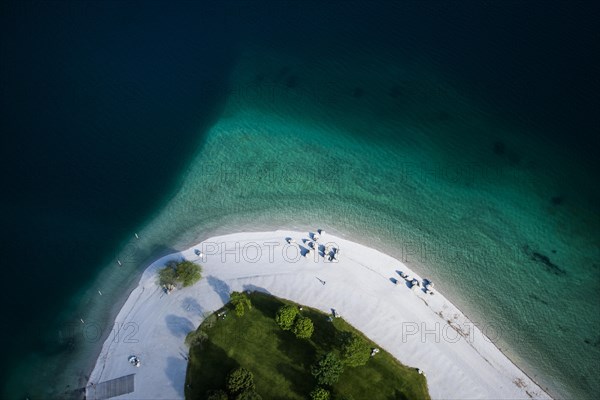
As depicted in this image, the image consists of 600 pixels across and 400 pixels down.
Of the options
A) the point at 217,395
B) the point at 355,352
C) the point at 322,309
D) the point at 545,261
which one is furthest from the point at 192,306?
Result: the point at 545,261

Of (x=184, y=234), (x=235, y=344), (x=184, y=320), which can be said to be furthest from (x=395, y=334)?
(x=184, y=234)

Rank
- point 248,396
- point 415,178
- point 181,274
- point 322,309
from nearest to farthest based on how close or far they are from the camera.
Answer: point 248,396 < point 322,309 < point 181,274 < point 415,178

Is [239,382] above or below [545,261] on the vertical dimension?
below

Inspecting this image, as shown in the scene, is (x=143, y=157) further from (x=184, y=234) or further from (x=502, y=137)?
(x=502, y=137)

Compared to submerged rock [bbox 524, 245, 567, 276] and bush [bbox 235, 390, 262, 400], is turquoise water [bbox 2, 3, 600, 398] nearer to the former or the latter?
submerged rock [bbox 524, 245, 567, 276]

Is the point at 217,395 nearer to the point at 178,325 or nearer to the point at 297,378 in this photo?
the point at 297,378

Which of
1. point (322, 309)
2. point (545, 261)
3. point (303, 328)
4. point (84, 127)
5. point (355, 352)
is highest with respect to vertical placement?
point (545, 261)

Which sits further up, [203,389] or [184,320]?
[184,320]
